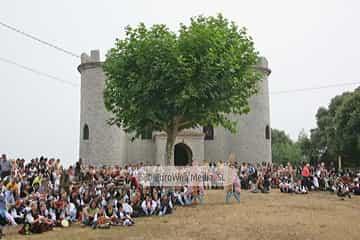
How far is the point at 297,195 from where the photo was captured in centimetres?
2242

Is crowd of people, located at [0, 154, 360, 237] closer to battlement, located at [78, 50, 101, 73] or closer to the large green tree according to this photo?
the large green tree

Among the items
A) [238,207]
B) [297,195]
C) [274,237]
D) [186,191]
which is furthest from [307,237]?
[297,195]

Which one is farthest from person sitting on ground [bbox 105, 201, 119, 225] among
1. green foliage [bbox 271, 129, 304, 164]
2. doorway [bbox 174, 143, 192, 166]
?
green foliage [bbox 271, 129, 304, 164]

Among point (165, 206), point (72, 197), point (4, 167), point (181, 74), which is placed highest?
point (181, 74)

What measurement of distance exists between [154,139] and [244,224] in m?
19.2

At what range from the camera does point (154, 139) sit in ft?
106

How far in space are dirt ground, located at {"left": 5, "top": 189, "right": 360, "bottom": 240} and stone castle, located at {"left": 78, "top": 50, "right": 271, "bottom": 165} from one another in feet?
42.5

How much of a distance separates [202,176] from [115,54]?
7.25 m

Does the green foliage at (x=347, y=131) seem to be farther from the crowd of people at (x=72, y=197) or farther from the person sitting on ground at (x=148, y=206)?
the person sitting on ground at (x=148, y=206)

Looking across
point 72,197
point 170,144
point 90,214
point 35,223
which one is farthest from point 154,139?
point 35,223

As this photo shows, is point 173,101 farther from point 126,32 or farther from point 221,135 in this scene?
point 221,135

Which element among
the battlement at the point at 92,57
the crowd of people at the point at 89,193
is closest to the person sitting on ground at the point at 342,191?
the crowd of people at the point at 89,193

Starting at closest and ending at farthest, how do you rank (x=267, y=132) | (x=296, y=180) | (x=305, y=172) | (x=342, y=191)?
(x=342, y=191)
(x=305, y=172)
(x=296, y=180)
(x=267, y=132)

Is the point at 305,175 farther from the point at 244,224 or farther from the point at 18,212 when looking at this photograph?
the point at 18,212
